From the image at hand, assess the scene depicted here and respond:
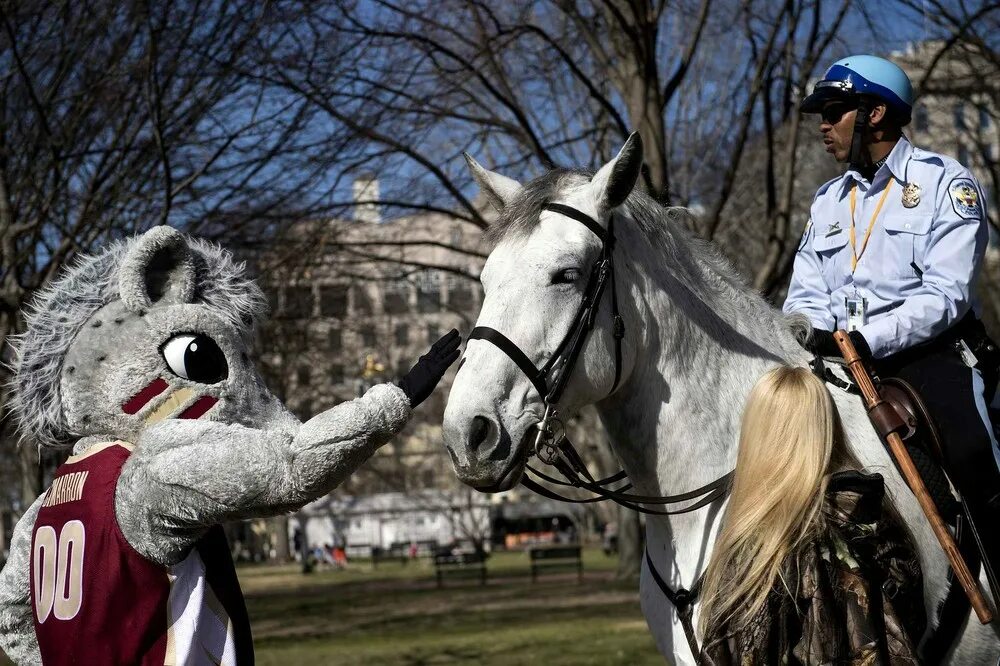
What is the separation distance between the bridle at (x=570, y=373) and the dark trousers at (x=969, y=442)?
74 centimetres

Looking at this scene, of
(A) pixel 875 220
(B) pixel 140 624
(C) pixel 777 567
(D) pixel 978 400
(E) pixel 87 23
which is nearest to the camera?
(C) pixel 777 567

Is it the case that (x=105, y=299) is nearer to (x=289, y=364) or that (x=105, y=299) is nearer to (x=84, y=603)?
(x=84, y=603)

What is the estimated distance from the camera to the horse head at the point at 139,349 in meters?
4.00

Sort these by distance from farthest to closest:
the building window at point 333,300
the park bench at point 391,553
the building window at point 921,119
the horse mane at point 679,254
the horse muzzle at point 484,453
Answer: the park bench at point 391,553
the building window at point 921,119
the building window at point 333,300
the horse mane at point 679,254
the horse muzzle at point 484,453

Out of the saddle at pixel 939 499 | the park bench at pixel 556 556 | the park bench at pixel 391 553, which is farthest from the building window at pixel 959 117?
the park bench at pixel 391 553

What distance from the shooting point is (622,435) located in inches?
163

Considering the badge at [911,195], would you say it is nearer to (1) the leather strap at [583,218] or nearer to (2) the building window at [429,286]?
(1) the leather strap at [583,218]

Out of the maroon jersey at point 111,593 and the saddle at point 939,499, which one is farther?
the saddle at point 939,499

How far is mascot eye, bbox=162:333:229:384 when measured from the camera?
4.01m

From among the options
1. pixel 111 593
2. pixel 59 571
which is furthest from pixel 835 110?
pixel 59 571

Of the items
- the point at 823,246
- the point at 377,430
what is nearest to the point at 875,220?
the point at 823,246

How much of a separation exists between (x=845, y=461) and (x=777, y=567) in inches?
20.7

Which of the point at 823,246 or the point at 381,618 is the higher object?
the point at 823,246

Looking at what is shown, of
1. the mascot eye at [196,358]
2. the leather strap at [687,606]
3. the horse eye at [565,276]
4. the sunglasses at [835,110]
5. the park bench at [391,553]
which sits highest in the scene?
the sunglasses at [835,110]
